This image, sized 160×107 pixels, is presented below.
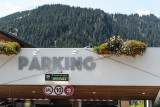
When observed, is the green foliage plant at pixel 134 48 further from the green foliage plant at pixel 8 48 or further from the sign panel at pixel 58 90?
the green foliage plant at pixel 8 48

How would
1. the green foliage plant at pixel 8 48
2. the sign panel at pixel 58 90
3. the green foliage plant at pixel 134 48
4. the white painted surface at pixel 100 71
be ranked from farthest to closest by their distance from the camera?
the sign panel at pixel 58 90 → the green foliage plant at pixel 8 48 → the white painted surface at pixel 100 71 → the green foliage plant at pixel 134 48

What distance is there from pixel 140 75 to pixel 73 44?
7687 centimetres

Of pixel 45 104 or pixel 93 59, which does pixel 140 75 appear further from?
pixel 45 104

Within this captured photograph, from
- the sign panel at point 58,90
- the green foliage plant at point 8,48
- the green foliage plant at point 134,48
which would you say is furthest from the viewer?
the sign panel at point 58,90

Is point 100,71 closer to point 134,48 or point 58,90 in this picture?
point 134,48

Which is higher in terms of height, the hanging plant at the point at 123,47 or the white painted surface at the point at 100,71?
the hanging plant at the point at 123,47

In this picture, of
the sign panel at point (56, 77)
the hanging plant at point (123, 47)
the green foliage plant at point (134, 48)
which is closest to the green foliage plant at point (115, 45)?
the hanging plant at point (123, 47)

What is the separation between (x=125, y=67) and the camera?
29.5 feet

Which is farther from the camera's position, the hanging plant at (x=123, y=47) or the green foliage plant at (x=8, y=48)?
the green foliage plant at (x=8, y=48)

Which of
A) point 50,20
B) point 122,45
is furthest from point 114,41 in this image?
point 50,20

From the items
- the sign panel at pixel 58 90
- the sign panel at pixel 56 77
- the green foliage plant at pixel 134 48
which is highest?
the green foliage plant at pixel 134 48

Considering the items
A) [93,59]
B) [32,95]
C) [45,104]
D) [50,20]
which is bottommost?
[45,104]

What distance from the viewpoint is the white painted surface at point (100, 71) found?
890cm

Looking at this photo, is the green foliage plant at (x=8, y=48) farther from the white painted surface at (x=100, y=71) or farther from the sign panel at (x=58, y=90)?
the sign panel at (x=58, y=90)
